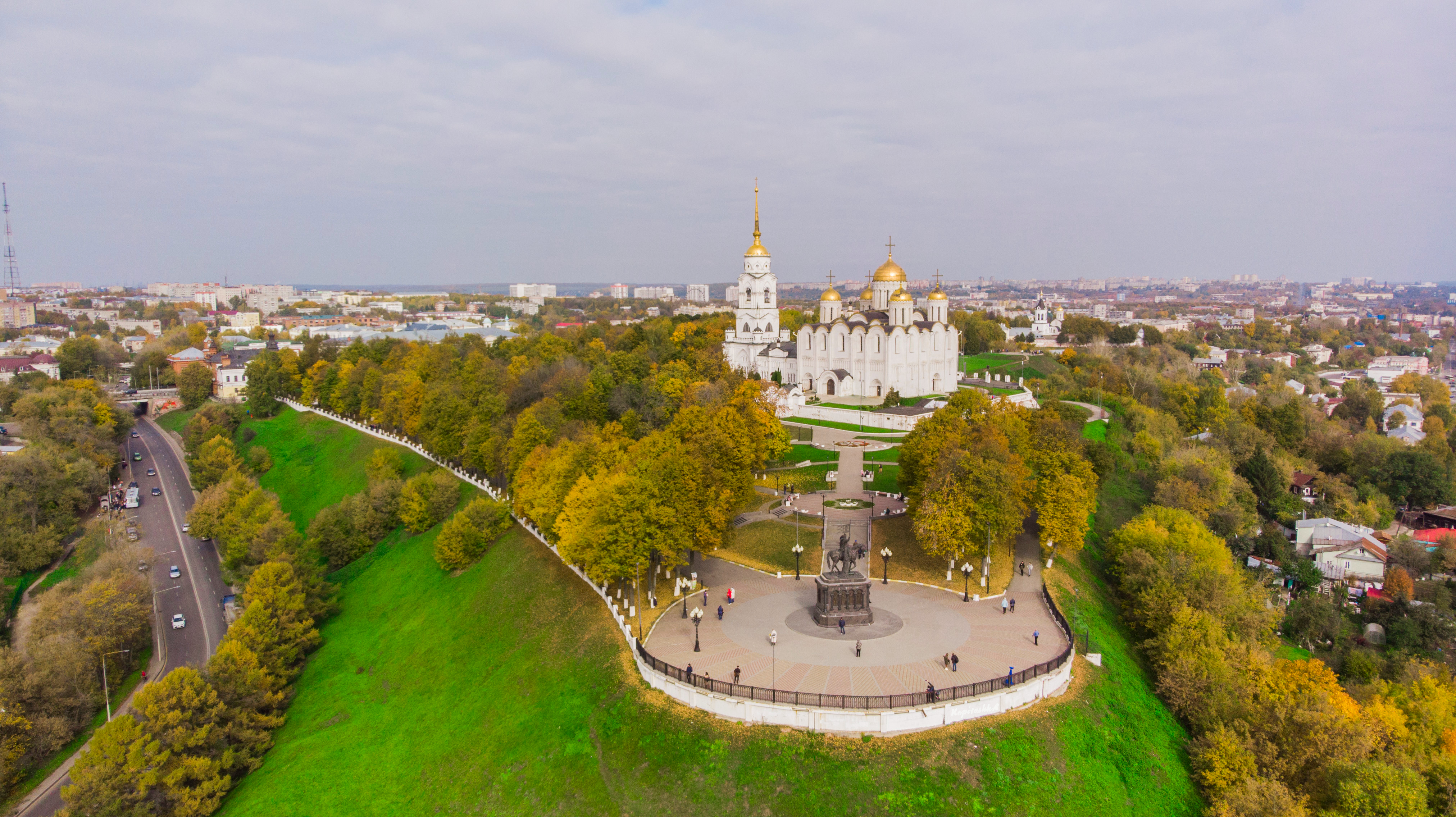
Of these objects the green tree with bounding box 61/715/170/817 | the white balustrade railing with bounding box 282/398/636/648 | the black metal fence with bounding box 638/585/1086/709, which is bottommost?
the green tree with bounding box 61/715/170/817

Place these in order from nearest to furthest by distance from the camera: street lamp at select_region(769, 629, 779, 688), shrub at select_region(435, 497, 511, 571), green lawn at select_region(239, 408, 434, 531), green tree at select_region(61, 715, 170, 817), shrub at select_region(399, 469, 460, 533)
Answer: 1. street lamp at select_region(769, 629, 779, 688)
2. green tree at select_region(61, 715, 170, 817)
3. shrub at select_region(435, 497, 511, 571)
4. shrub at select_region(399, 469, 460, 533)
5. green lawn at select_region(239, 408, 434, 531)

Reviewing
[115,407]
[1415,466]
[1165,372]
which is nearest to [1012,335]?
[1165,372]

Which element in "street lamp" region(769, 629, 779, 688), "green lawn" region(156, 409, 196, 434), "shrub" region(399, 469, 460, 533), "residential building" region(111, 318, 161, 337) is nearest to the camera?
"street lamp" region(769, 629, 779, 688)

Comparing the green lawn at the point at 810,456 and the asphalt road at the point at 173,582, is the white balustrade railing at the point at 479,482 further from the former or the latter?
the green lawn at the point at 810,456

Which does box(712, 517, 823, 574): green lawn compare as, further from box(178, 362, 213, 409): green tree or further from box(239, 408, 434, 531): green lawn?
box(178, 362, 213, 409): green tree

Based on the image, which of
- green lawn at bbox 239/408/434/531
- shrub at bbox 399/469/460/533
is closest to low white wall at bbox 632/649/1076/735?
shrub at bbox 399/469/460/533

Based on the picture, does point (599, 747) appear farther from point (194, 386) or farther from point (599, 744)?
point (194, 386)
